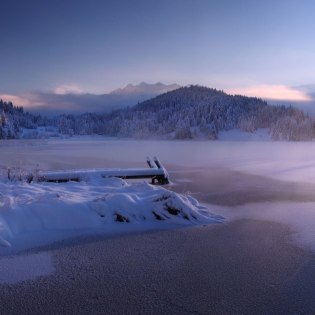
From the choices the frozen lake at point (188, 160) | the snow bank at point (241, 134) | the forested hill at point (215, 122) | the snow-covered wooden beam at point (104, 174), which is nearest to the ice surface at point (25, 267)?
the snow-covered wooden beam at point (104, 174)

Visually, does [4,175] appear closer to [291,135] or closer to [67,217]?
[67,217]

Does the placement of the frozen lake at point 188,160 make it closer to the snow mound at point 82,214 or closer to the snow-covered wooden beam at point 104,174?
the snow-covered wooden beam at point 104,174

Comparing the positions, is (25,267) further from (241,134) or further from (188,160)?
(241,134)

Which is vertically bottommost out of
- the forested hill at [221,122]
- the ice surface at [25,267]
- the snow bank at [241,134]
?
the ice surface at [25,267]

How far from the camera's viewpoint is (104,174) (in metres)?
14.6

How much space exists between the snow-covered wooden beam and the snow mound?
410cm

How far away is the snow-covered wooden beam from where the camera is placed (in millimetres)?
13531

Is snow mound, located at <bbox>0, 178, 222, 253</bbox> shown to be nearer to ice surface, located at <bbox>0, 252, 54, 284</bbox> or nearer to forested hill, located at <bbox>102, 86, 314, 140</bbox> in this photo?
ice surface, located at <bbox>0, 252, 54, 284</bbox>

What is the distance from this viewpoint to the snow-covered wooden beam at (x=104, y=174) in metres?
13.5

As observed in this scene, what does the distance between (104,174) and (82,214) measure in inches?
273

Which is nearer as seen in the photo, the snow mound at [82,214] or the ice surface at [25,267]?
the ice surface at [25,267]

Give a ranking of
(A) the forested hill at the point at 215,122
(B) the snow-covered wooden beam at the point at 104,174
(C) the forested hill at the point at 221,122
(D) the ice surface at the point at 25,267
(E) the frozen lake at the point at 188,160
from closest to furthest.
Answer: (D) the ice surface at the point at 25,267, (B) the snow-covered wooden beam at the point at 104,174, (E) the frozen lake at the point at 188,160, (A) the forested hill at the point at 215,122, (C) the forested hill at the point at 221,122

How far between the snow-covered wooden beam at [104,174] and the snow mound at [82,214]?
13.4ft

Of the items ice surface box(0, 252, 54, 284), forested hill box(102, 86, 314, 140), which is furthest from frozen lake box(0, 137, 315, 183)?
forested hill box(102, 86, 314, 140)
